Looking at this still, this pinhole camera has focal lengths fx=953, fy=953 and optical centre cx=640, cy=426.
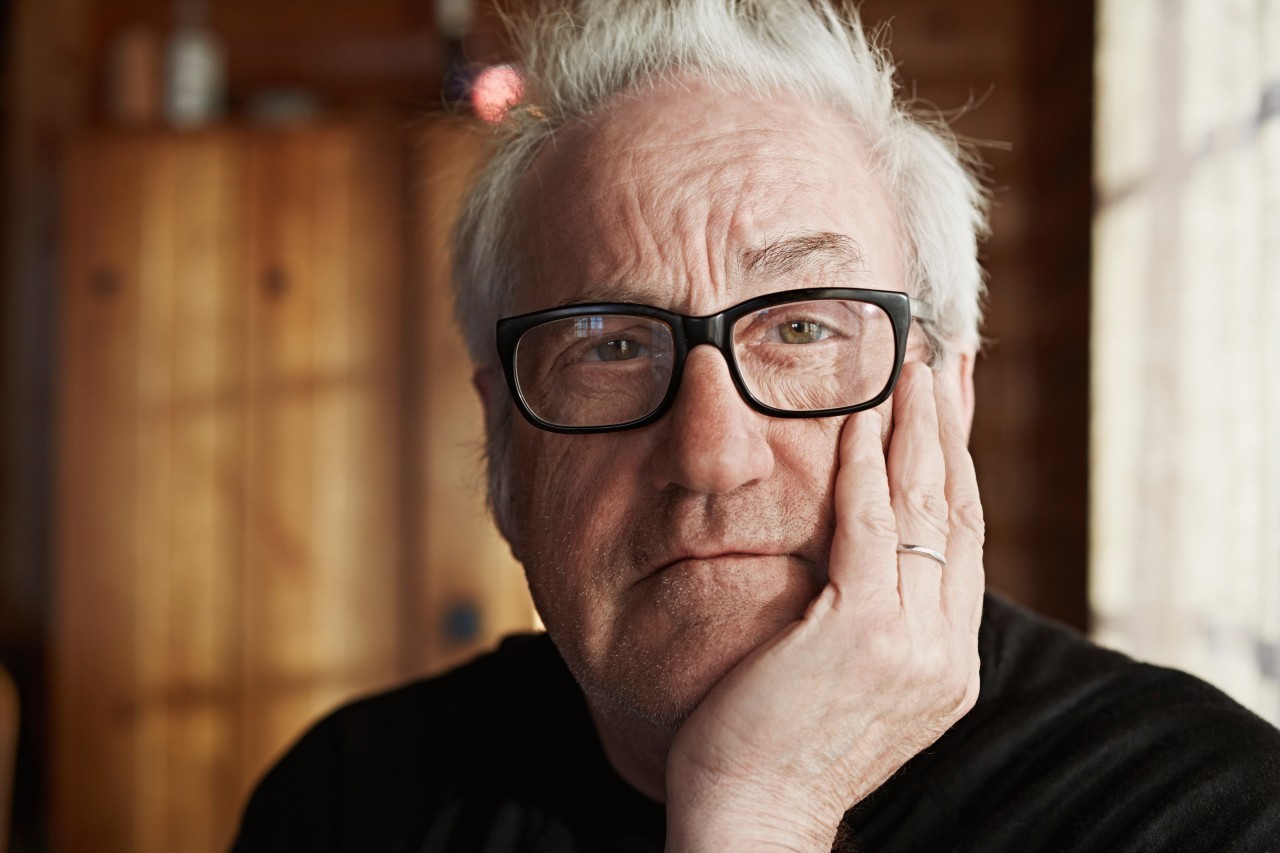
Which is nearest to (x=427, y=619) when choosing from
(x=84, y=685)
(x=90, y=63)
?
(x=84, y=685)

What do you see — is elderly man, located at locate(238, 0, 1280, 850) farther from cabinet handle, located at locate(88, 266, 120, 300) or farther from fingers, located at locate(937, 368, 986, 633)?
cabinet handle, located at locate(88, 266, 120, 300)

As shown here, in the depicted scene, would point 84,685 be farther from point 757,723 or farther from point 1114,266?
point 1114,266

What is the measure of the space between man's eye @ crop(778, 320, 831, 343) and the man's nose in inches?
2.8

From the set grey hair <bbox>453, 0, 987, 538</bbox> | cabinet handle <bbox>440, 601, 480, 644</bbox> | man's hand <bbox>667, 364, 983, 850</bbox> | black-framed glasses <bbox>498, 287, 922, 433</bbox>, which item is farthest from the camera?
cabinet handle <bbox>440, 601, 480, 644</bbox>

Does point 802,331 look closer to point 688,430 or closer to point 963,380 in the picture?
point 688,430

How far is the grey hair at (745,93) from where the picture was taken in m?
1.07

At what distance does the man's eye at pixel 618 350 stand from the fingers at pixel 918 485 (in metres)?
0.26

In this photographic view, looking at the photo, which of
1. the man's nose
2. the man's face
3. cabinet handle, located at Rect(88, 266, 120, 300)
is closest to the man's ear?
the man's face

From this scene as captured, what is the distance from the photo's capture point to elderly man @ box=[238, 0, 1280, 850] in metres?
0.82

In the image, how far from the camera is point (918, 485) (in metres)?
0.88

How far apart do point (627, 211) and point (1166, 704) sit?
72 cm

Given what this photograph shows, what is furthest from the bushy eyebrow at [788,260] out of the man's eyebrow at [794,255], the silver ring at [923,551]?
the silver ring at [923,551]

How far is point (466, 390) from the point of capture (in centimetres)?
282

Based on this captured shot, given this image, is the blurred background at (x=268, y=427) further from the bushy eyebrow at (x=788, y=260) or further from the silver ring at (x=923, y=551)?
the silver ring at (x=923, y=551)
